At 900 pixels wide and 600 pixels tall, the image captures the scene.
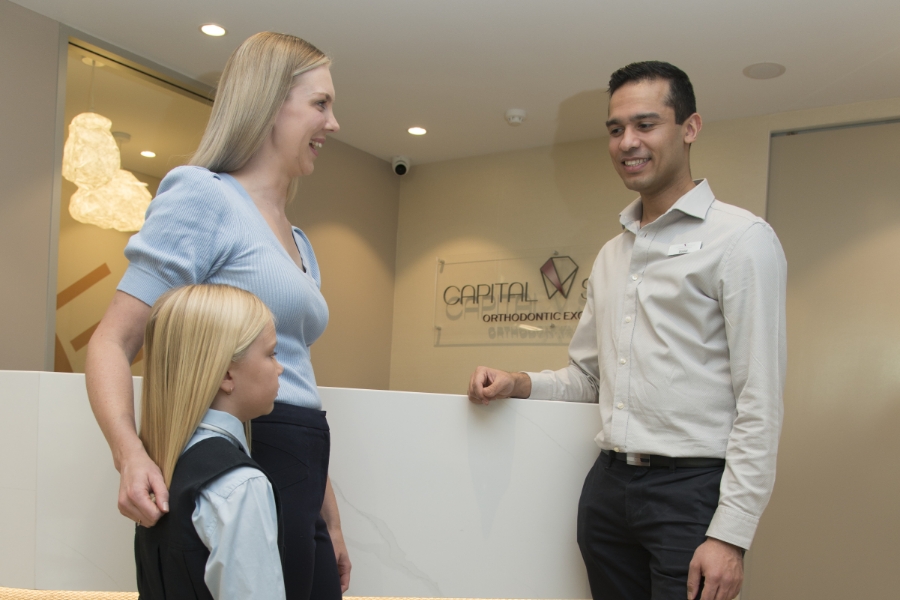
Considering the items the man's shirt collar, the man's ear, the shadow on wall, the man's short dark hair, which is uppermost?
the shadow on wall

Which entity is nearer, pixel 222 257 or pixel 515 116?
pixel 222 257

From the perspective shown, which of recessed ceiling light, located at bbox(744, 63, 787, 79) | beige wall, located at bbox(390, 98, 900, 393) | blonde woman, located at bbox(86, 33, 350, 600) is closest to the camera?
blonde woman, located at bbox(86, 33, 350, 600)

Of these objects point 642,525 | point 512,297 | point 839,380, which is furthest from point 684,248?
point 512,297

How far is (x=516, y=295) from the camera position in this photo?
18.4 feet

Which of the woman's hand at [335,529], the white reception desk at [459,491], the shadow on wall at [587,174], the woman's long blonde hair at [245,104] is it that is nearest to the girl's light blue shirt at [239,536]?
the woman's hand at [335,529]

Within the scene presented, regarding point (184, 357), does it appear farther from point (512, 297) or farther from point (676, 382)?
point (512, 297)

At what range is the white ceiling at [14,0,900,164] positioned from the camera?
3674 mm

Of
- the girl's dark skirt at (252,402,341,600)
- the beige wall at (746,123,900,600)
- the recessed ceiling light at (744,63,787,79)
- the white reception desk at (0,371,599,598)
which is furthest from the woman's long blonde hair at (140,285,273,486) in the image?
the beige wall at (746,123,900,600)

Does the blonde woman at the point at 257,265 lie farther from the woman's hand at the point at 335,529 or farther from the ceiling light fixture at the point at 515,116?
the ceiling light fixture at the point at 515,116

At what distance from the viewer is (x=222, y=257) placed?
1.18 meters

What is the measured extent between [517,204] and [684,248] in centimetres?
415

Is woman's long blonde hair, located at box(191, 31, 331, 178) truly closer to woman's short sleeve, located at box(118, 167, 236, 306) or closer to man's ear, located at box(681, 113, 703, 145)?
woman's short sleeve, located at box(118, 167, 236, 306)

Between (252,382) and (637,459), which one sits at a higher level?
(252,382)

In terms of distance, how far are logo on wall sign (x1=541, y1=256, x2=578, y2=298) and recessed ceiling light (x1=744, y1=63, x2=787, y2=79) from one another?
1.68 metres
